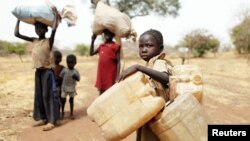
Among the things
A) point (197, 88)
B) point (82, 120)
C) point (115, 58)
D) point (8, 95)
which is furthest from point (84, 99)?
point (197, 88)

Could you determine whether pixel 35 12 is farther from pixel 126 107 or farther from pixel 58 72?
pixel 126 107

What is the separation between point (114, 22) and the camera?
18.6ft

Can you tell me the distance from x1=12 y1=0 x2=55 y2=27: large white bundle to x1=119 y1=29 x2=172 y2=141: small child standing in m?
3.02

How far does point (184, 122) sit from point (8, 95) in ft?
28.2

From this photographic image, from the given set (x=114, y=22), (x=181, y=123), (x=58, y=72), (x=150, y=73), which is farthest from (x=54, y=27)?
(x=181, y=123)

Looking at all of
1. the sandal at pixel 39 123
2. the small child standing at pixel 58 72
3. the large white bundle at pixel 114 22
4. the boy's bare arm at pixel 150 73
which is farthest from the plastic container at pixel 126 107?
the small child standing at pixel 58 72

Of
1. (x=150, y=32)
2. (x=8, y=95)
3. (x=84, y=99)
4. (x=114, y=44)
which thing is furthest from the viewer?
(x=8, y=95)

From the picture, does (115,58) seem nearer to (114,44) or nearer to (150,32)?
(114,44)

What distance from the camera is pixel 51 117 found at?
19.8 feet

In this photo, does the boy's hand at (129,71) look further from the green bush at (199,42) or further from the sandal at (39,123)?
the green bush at (199,42)

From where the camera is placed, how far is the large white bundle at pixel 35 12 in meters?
5.64

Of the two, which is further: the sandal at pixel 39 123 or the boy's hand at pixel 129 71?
the sandal at pixel 39 123

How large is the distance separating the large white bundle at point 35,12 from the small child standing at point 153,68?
302cm

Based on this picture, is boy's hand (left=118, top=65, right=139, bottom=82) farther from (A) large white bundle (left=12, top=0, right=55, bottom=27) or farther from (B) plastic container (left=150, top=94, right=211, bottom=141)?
(A) large white bundle (left=12, top=0, right=55, bottom=27)
